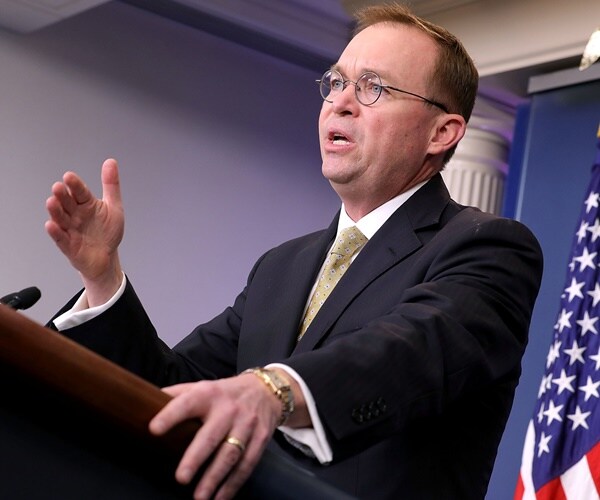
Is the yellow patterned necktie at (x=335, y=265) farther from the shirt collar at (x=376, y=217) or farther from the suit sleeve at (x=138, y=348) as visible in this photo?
the suit sleeve at (x=138, y=348)

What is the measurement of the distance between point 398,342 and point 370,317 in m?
0.52

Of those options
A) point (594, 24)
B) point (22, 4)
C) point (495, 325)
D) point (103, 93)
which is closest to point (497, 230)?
point (495, 325)

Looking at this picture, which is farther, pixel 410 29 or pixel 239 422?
pixel 410 29

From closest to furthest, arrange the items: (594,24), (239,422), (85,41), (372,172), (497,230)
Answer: (239,422), (497,230), (372,172), (594,24), (85,41)

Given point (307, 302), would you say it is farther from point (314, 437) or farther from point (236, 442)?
point (236, 442)

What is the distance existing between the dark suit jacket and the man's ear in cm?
14

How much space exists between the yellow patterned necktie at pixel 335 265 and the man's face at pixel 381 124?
9cm

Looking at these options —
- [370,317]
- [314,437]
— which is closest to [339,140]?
[370,317]

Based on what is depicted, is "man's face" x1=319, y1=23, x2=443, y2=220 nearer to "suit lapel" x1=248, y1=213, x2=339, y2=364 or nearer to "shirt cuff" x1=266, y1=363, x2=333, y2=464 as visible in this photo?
"suit lapel" x1=248, y1=213, x2=339, y2=364

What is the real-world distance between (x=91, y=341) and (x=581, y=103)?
382 cm

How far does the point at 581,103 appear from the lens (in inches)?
200

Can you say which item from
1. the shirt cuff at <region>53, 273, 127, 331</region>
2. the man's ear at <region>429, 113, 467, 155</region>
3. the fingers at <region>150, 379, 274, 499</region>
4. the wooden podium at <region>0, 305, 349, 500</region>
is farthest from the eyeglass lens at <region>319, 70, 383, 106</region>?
the wooden podium at <region>0, 305, 349, 500</region>

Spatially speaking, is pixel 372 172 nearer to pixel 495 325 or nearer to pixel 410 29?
pixel 410 29

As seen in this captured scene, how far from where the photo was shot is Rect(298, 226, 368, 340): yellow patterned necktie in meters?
1.89
